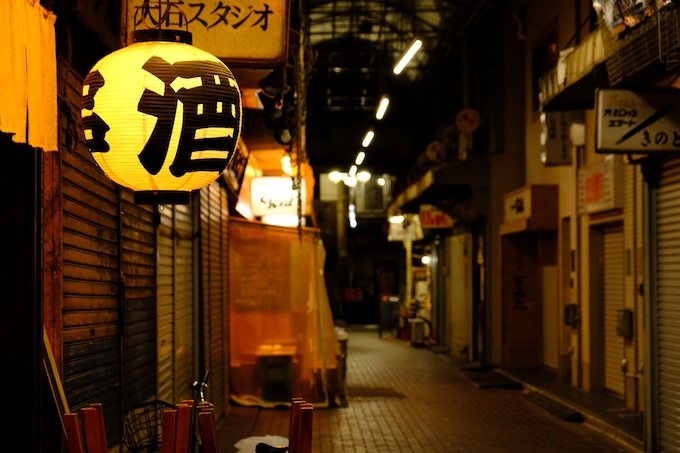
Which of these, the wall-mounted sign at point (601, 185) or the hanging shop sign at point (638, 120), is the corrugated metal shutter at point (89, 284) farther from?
the wall-mounted sign at point (601, 185)

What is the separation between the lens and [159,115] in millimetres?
4688

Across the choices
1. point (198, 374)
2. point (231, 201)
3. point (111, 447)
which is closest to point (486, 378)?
point (231, 201)

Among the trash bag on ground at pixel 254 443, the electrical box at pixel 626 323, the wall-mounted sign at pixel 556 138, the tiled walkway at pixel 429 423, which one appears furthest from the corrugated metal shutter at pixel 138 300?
the wall-mounted sign at pixel 556 138

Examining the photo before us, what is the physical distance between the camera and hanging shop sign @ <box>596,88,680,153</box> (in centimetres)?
979

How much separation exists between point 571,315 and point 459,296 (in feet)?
30.5

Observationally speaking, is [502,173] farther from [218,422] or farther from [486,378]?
[218,422]

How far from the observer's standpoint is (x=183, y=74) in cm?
480

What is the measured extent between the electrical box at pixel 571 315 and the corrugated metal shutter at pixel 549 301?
215 cm

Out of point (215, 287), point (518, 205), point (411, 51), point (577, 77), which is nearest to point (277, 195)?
point (215, 287)

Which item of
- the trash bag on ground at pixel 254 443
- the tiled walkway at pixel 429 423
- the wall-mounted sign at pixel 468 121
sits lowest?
the tiled walkway at pixel 429 423

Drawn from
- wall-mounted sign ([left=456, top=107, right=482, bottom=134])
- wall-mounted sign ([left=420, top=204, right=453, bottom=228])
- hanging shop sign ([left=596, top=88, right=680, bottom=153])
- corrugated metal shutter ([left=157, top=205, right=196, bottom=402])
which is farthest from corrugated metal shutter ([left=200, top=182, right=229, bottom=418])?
wall-mounted sign ([left=420, top=204, right=453, bottom=228])

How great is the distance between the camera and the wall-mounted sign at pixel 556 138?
15.8 metres

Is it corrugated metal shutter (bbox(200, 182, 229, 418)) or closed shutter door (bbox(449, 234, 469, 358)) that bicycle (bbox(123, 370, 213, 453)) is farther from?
closed shutter door (bbox(449, 234, 469, 358))

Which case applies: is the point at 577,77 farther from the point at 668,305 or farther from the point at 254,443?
the point at 254,443
